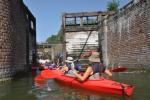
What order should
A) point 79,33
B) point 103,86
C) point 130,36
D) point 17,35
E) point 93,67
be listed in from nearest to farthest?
1. point 103,86
2. point 93,67
3. point 17,35
4. point 130,36
5. point 79,33

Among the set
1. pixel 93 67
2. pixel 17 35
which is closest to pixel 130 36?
pixel 17 35

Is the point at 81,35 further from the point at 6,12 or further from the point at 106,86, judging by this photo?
the point at 106,86

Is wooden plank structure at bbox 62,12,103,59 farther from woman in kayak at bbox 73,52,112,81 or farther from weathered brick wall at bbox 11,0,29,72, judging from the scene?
woman in kayak at bbox 73,52,112,81

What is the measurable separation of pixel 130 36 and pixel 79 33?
29.9ft

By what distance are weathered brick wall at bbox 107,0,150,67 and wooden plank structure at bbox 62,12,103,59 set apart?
2.69 metres

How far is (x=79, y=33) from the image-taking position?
34.3 m

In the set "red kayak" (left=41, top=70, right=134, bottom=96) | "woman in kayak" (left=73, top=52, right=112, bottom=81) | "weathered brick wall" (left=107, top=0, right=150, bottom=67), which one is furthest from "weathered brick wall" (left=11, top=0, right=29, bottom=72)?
"woman in kayak" (left=73, top=52, right=112, bottom=81)

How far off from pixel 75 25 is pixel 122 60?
8262 mm

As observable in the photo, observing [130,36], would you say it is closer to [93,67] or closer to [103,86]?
[93,67]

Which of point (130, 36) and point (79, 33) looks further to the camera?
point (79, 33)

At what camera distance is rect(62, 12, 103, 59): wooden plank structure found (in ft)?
112

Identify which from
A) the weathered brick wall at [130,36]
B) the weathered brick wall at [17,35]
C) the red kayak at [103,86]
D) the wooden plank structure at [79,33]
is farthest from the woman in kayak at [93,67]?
the wooden plank structure at [79,33]

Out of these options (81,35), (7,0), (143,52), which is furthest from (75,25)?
(7,0)

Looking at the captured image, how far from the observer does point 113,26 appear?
1203 inches
